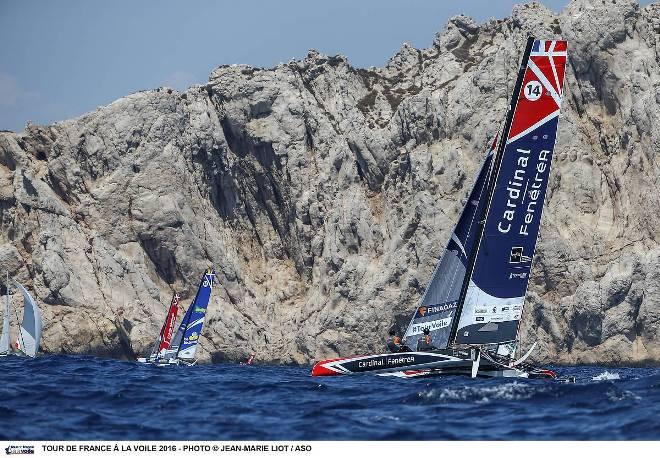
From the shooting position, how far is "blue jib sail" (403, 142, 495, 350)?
94.7 ft

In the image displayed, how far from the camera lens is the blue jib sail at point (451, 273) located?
28859 millimetres

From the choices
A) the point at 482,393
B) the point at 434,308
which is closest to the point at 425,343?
the point at 434,308

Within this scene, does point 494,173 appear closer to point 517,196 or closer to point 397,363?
point 517,196

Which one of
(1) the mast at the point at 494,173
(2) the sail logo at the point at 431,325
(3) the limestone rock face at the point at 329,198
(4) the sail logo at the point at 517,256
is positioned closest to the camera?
(1) the mast at the point at 494,173

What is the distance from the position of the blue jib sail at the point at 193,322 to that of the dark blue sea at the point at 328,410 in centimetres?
2983

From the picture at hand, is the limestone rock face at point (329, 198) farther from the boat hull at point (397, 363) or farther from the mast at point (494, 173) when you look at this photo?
the boat hull at point (397, 363)

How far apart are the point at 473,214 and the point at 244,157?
51472mm

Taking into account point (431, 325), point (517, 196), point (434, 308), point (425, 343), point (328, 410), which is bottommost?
point (328, 410)

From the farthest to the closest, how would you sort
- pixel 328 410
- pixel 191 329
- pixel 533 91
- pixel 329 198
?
pixel 329 198 → pixel 191 329 → pixel 533 91 → pixel 328 410

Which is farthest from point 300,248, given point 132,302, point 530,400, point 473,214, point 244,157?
point 530,400

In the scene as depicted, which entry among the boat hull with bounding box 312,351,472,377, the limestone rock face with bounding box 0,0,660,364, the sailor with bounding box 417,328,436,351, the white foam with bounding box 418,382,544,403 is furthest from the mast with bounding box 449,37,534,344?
the limestone rock face with bounding box 0,0,660,364

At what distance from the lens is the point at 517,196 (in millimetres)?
27844

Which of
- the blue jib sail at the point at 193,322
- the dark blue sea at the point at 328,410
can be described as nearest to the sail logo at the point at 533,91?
the dark blue sea at the point at 328,410
